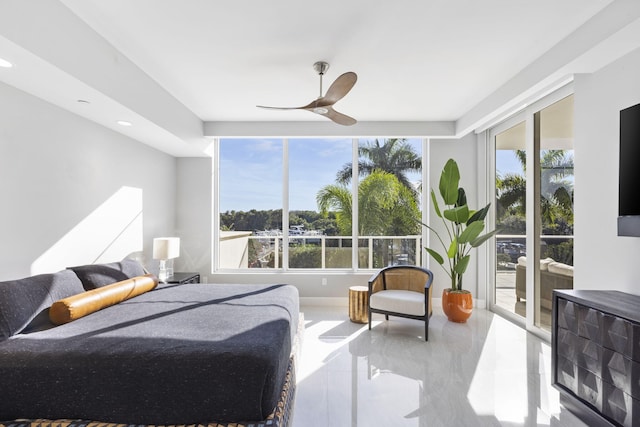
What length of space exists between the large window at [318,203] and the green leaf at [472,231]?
1.12 m

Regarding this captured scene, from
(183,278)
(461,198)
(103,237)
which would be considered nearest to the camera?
(103,237)

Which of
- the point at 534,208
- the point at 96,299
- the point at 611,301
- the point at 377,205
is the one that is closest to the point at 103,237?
the point at 96,299

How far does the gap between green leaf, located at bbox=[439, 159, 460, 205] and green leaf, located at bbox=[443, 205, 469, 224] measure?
194 millimetres

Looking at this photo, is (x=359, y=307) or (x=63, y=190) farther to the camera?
(x=359, y=307)

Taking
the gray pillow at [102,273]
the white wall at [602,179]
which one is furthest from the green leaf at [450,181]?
the gray pillow at [102,273]

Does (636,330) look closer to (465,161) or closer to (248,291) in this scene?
(248,291)

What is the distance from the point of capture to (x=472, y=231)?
4.00 meters

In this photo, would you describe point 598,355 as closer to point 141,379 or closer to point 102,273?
point 141,379

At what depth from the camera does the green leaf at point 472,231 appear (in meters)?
3.96

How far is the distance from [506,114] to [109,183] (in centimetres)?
457

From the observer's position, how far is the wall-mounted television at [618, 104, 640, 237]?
7.23 ft

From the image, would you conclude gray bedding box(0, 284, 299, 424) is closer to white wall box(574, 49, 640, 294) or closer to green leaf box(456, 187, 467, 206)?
white wall box(574, 49, 640, 294)

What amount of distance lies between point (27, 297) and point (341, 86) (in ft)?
8.72

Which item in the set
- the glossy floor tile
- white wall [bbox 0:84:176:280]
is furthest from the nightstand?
the glossy floor tile
